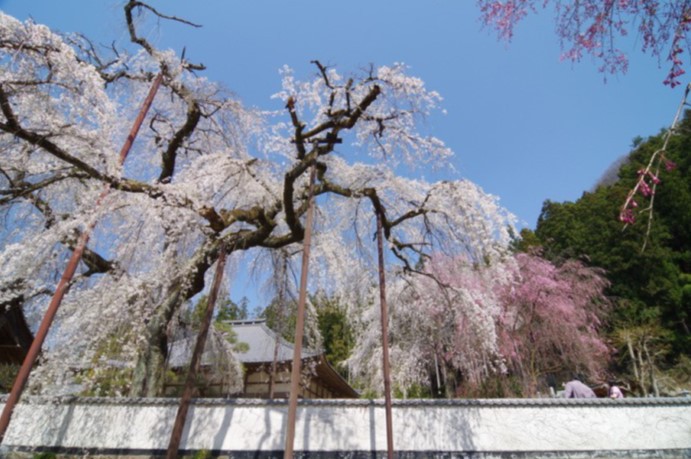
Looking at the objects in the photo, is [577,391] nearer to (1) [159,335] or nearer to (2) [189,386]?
(2) [189,386]

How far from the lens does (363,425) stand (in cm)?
642

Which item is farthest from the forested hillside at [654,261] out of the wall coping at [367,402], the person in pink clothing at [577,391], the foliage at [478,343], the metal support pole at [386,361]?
the metal support pole at [386,361]

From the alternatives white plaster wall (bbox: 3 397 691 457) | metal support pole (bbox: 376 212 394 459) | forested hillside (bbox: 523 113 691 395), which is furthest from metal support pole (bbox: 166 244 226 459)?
forested hillside (bbox: 523 113 691 395)

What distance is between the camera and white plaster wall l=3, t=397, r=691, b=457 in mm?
6262

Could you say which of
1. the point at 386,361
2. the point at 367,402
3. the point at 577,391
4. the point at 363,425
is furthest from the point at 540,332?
the point at 386,361

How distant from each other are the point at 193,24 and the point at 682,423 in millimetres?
10649

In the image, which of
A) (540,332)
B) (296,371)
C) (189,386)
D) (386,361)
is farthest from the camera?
(540,332)

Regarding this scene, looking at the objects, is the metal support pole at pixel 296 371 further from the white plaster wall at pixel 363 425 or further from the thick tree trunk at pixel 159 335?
the thick tree trunk at pixel 159 335

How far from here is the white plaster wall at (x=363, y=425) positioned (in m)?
6.26

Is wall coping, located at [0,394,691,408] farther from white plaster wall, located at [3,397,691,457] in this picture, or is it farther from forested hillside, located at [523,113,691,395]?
forested hillside, located at [523,113,691,395]

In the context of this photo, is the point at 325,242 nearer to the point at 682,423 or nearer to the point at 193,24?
the point at 193,24

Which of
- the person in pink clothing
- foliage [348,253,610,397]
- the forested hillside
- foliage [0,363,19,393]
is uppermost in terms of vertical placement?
the forested hillside

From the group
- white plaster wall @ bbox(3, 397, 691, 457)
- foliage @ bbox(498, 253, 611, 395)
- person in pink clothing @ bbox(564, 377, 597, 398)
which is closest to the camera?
white plaster wall @ bbox(3, 397, 691, 457)

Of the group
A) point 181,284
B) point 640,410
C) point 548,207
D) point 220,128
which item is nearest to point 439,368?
point 640,410
